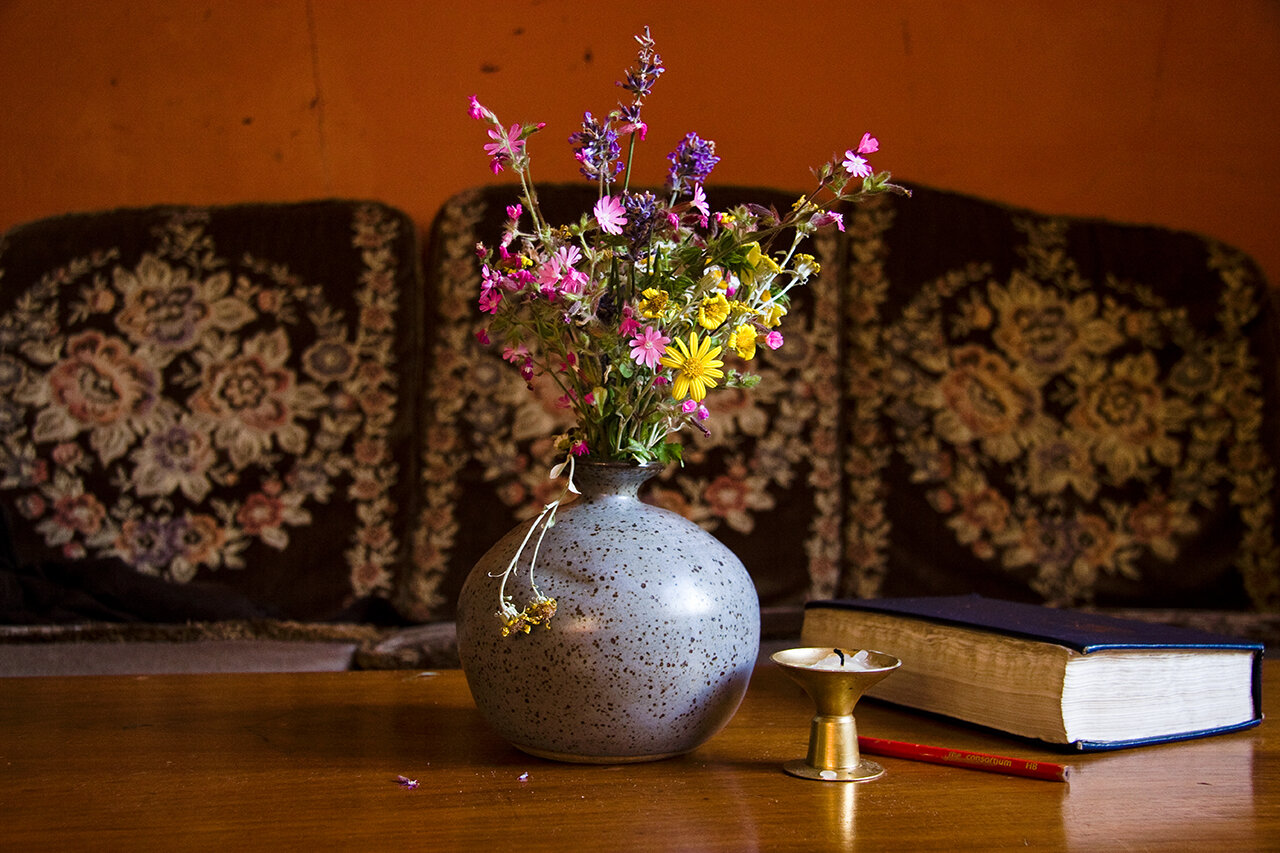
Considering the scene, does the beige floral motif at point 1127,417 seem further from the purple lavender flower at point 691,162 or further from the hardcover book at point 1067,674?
the purple lavender flower at point 691,162

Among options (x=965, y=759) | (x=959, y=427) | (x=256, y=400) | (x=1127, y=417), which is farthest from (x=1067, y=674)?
(x=256, y=400)

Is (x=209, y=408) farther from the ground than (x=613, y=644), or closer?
farther from the ground

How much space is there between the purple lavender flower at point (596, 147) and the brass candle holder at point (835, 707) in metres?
0.33

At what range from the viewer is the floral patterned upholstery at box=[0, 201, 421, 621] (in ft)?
5.17

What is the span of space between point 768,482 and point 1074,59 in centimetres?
111

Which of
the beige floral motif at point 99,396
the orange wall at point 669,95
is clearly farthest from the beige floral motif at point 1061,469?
the beige floral motif at point 99,396

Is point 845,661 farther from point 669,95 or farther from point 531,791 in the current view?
point 669,95

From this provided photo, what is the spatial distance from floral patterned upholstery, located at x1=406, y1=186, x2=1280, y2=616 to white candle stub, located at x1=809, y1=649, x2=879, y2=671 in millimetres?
935

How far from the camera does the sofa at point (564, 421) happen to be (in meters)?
1.60

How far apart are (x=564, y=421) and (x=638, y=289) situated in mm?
991

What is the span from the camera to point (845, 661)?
69cm

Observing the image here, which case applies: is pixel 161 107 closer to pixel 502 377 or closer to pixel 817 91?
pixel 502 377

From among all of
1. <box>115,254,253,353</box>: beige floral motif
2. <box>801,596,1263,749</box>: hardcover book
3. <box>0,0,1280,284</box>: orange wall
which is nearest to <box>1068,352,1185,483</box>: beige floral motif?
<box>0,0,1280,284</box>: orange wall

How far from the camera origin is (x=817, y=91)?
204cm
